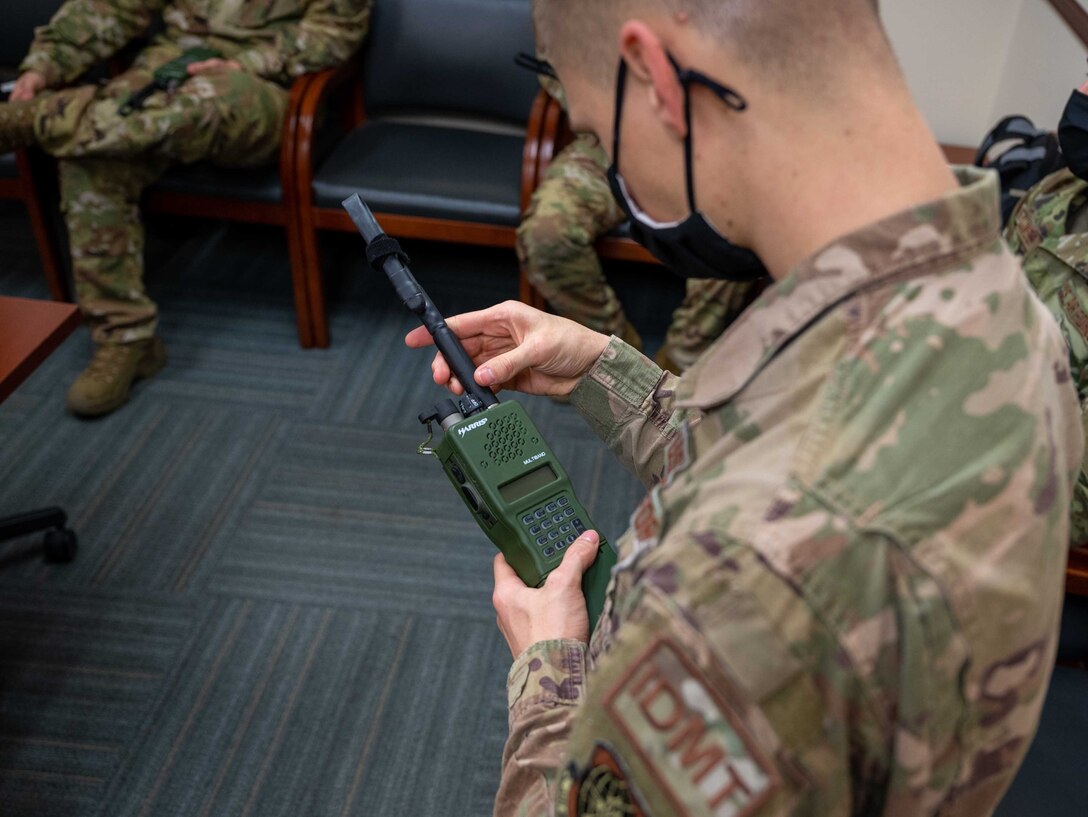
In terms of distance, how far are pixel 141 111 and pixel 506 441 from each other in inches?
59.0

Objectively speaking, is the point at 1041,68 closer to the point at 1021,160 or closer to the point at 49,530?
the point at 1021,160

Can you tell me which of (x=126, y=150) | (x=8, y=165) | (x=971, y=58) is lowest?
(x=8, y=165)

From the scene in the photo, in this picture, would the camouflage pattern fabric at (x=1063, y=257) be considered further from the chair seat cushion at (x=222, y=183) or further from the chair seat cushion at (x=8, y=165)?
the chair seat cushion at (x=8, y=165)

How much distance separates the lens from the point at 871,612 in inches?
17.1

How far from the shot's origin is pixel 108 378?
1.99 m

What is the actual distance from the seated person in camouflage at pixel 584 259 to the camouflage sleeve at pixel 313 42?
50cm

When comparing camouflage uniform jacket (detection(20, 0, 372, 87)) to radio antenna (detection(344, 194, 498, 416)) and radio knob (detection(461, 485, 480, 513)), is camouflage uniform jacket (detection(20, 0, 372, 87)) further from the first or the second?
radio knob (detection(461, 485, 480, 513))

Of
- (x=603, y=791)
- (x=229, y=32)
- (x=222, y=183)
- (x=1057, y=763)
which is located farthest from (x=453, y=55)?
(x=603, y=791)

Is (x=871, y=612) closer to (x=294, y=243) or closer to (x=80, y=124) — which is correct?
(x=294, y=243)

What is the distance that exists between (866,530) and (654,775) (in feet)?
0.55

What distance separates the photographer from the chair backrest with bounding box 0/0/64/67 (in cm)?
231

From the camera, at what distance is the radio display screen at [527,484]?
2.82ft

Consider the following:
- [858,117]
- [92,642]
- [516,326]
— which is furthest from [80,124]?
[858,117]

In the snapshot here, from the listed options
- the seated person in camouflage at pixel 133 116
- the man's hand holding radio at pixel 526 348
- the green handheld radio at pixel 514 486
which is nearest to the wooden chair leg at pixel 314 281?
the seated person in camouflage at pixel 133 116
